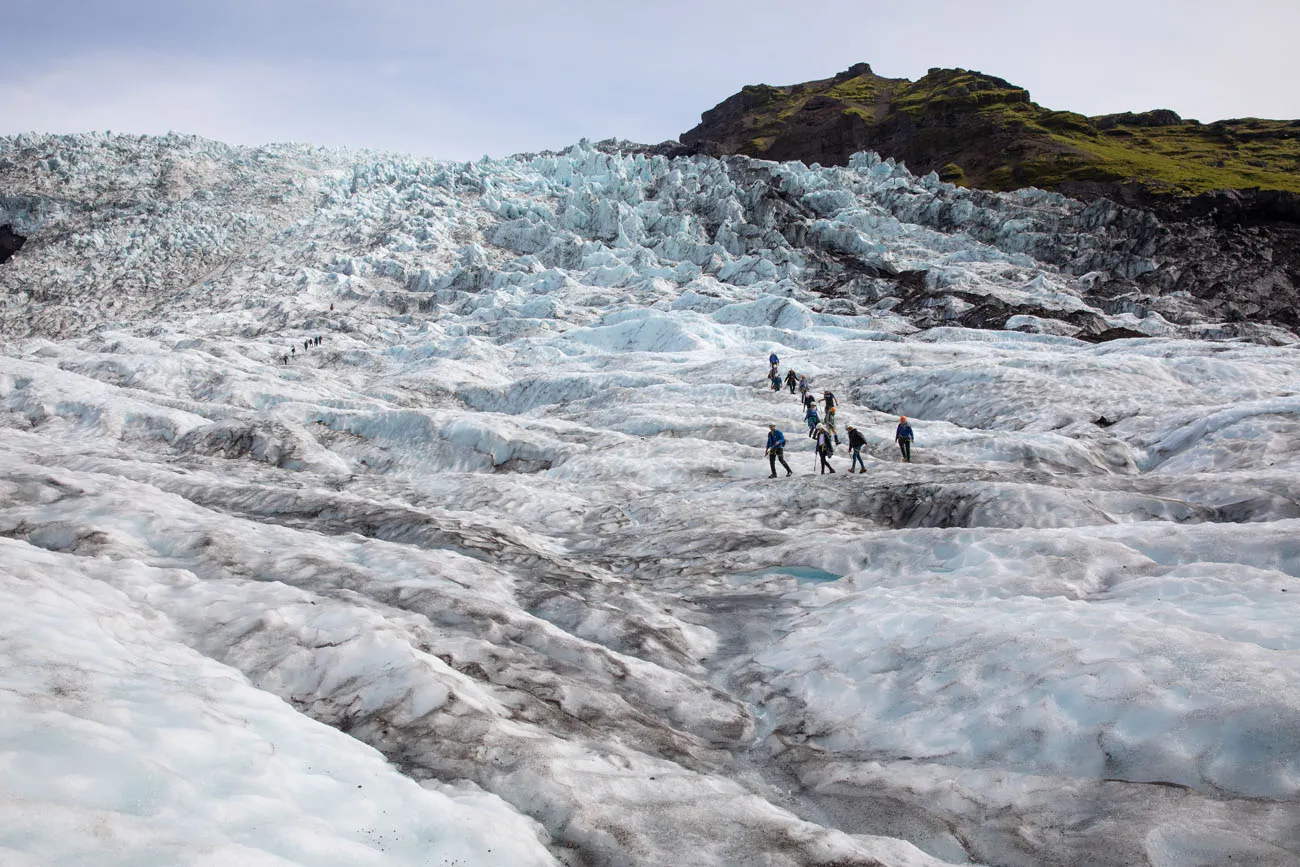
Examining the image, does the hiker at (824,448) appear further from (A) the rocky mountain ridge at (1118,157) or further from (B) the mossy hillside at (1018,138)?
(B) the mossy hillside at (1018,138)

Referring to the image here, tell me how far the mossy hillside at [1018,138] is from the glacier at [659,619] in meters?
94.2

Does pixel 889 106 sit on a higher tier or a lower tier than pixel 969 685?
higher

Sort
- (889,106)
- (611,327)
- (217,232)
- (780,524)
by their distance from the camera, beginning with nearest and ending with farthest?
1. (780,524)
2. (611,327)
3. (217,232)
4. (889,106)

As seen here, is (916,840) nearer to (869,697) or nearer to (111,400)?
(869,697)

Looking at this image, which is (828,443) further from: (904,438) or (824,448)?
(904,438)

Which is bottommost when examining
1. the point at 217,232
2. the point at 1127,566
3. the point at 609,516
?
the point at 609,516

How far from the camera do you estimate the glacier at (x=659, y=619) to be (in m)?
6.32

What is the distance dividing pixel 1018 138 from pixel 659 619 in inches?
6042

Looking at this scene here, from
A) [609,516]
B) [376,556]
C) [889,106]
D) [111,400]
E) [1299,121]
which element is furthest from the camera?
[889,106]

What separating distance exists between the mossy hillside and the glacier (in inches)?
3708

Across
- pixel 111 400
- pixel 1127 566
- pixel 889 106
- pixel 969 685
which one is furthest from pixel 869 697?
pixel 889 106

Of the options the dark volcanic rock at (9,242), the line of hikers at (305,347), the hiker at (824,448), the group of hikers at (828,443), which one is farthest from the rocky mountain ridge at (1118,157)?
the dark volcanic rock at (9,242)

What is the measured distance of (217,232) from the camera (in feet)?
311

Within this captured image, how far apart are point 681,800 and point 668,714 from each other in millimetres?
2595
